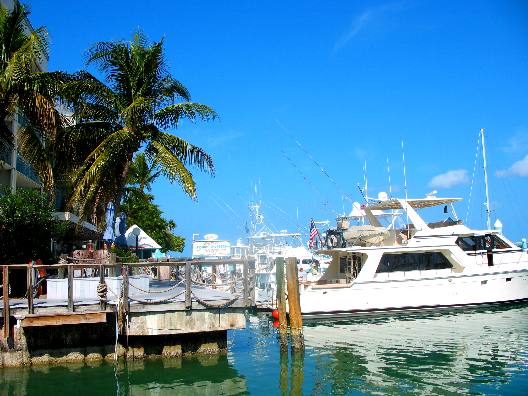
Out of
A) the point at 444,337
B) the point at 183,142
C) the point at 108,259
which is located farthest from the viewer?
the point at 183,142

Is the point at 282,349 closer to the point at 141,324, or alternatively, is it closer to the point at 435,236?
the point at 141,324

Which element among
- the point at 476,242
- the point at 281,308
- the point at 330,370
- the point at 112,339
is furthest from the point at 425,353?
the point at 476,242

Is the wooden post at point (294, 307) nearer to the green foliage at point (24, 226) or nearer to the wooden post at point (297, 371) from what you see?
the wooden post at point (297, 371)

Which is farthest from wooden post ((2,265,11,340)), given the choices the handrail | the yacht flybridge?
the yacht flybridge

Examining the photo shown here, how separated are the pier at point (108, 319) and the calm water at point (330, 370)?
1.24 ft

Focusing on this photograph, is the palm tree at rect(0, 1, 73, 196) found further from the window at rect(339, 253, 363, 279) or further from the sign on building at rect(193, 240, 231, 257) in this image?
the sign on building at rect(193, 240, 231, 257)

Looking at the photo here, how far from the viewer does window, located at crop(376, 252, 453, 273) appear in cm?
2502

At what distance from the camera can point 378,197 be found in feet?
92.4

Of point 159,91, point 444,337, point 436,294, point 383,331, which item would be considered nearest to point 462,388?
point 444,337

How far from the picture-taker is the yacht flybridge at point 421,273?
2453 cm

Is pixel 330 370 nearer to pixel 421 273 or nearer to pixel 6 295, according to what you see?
pixel 6 295

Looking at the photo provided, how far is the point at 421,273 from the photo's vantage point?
25.2 m

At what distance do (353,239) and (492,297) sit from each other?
6593 millimetres

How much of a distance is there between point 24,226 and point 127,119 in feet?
15.9
